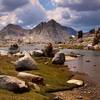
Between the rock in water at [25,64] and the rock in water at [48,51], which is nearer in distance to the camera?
the rock in water at [25,64]

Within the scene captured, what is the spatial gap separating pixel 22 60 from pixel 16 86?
2232 cm

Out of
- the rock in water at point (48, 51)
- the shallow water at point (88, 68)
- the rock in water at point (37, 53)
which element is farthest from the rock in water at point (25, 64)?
the rock in water at point (48, 51)

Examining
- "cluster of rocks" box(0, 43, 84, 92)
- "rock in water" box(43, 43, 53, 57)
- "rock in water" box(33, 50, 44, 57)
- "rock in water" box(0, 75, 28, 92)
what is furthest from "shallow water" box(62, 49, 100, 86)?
"rock in water" box(0, 75, 28, 92)

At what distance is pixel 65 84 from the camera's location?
2105 inches

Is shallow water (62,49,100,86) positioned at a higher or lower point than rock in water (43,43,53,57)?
lower

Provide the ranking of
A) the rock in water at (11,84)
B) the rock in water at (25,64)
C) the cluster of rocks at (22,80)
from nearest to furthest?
the rock in water at (11,84) → the cluster of rocks at (22,80) → the rock in water at (25,64)

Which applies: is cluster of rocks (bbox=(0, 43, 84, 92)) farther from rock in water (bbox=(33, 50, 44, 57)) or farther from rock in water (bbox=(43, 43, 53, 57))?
rock in water (bbox=(43, 43, 53, 57))

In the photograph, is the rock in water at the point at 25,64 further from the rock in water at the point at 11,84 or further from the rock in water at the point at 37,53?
the rock in water at the point at 37,53

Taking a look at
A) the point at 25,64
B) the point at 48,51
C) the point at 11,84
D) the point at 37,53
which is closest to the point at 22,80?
the point at 11,84

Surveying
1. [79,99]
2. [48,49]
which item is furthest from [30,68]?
[48,49]

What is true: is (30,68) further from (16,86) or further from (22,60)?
(16,86)

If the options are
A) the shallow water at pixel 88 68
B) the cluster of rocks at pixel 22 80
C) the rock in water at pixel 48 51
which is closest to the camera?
the cluster of rocks at pixel 22 80

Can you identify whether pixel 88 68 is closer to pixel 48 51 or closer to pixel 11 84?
pixel 48 51

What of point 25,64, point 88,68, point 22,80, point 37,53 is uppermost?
point 25,64
